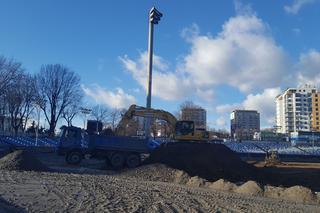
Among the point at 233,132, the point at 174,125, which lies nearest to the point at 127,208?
the point at 174,125

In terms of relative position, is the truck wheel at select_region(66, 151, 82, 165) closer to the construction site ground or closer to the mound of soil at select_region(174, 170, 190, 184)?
the construction site ground

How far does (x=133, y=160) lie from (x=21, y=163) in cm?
840

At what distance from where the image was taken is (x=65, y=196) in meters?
15.1

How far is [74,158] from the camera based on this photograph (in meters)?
31.8

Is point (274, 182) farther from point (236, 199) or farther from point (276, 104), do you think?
point (276, 104)

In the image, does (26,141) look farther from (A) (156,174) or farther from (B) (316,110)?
(B) (316,110)

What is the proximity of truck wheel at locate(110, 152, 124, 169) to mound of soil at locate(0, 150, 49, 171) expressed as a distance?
5556 millimetres

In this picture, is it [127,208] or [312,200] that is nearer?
[127,208]

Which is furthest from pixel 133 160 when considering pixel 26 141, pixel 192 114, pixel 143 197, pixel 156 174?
pixel 192 114

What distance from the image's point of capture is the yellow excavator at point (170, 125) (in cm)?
3331

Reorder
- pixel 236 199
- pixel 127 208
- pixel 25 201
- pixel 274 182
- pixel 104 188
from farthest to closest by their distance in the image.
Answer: pixel 274 182
pixel 104 188
pixel 236 199
pixel 25 201
pixel 127 208

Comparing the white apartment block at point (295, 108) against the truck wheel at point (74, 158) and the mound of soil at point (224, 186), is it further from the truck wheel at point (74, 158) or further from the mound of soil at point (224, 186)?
the mound of soil at point (224, 186)

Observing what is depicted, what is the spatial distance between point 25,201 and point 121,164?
56.9 feet

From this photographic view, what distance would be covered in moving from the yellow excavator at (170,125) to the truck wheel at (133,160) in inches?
99.8
